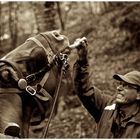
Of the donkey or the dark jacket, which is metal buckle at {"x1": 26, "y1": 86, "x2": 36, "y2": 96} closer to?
the donkey

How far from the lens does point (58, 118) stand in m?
9.43

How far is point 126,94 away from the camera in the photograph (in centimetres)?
504

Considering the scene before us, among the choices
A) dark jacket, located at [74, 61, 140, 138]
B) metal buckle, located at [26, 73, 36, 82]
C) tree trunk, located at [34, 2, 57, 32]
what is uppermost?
metal buckle, located at [26, 73, 36, 82]

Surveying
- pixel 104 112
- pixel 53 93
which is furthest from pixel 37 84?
pixel 104 112

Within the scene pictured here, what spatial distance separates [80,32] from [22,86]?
6812 mm

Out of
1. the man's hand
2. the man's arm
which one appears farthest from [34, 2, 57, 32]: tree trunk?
the man's hand

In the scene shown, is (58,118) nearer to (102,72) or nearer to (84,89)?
(102,72)

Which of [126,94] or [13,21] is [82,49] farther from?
[13,21]

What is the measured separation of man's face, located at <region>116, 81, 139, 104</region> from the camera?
16.5 ft

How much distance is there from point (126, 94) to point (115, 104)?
174mm

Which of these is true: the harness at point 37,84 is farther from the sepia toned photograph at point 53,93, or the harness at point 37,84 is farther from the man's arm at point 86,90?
the man's arm at point 86,90

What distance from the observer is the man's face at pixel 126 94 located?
5.02 meters

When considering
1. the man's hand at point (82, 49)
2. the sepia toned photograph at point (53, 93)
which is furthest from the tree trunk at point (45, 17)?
the man's hand at point (82, 49)

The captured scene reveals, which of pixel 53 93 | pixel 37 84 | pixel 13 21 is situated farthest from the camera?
pixel 13 21
